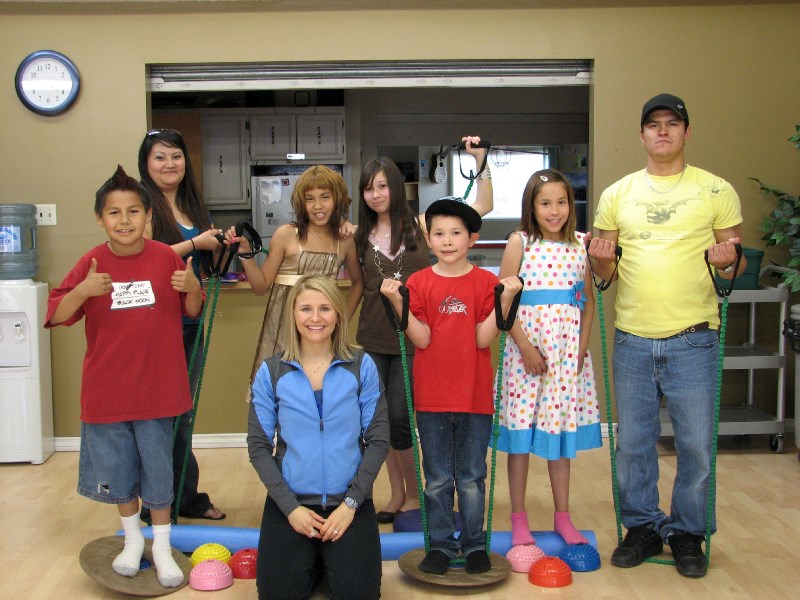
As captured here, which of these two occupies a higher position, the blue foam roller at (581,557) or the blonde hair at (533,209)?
the blonde hair at (533,209)

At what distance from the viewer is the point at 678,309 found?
9.96 ft

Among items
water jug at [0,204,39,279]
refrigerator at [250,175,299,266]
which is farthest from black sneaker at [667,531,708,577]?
refrigerator at [250,175,299,266]

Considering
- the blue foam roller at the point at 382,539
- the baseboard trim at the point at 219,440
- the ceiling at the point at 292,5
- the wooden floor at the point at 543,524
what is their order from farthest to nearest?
the baseboard trim at the point at 219,440
the ceiling at the point at 292,5
the blue foam roller at the point at 382,539
the wooden floor at the point at 543,524

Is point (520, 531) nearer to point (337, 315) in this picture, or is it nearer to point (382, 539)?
point (382, 539)

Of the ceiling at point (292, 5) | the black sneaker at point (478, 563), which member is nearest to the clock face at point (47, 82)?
the ceiling at point (292, 5)

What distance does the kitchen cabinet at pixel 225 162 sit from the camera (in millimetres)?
7766

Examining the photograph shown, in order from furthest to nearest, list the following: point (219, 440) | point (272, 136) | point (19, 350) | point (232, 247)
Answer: point (272, 136) < point (219, 440) < point (19, 350) < point (232, 247)

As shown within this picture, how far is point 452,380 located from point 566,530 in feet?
2.44

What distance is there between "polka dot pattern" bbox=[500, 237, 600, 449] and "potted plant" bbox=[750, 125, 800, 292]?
1.71 metres

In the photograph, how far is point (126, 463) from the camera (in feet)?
9.82

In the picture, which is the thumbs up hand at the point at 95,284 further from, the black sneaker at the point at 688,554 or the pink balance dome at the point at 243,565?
the black sneaker at the point at 688,554

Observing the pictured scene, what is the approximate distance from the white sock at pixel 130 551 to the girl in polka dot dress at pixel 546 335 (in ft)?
4.13

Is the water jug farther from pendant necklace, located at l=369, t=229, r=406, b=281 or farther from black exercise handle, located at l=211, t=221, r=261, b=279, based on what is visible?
pendant necklace, located at l=369, t=229, r=406, b=281

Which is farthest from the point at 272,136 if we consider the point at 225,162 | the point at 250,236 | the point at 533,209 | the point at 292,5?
the point at 533,209
